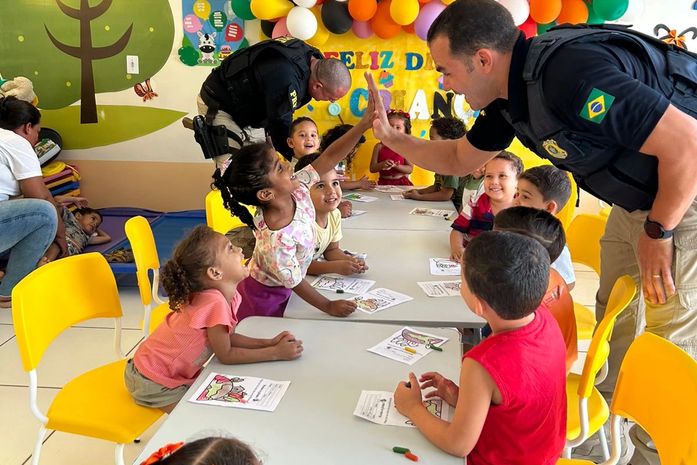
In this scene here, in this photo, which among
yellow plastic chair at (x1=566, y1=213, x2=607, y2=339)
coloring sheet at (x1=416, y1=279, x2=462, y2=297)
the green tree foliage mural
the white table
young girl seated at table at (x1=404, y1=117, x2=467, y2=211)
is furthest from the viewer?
the green tree foliage mural

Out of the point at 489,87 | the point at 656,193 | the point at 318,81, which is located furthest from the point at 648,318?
the point at 318,81

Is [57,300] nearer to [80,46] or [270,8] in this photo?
[270,8]

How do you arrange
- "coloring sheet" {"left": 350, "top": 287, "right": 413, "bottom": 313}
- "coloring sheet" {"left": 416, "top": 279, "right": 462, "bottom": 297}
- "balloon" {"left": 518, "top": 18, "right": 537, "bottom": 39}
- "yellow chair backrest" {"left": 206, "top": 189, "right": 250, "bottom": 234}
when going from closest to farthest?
"coloring sheet" {"left": 350, "top": 287, "right": 413, "bottom": 313}
"coloring sheet" {"left": 416, "top": 279, "right": 462, "bottom": 297}
"yellow chair backrest" {"left": 206, "top": 189, "right": 250, "bottom": 234}
"balloon" {"left": 518, "top": 18, "right": 537, "bottom": 39}

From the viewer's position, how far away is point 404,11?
14.3 feet

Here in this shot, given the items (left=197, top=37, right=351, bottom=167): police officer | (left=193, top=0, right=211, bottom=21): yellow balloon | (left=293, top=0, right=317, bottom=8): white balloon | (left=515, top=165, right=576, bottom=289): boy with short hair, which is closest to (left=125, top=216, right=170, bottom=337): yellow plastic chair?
(left=197, top=37, right=351, bottom=167): police officer

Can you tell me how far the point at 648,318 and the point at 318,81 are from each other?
2.38m

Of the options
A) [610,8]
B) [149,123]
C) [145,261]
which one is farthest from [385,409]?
[149,123]

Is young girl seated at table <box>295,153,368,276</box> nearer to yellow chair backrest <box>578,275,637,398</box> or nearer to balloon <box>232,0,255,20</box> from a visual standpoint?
yellow chair backrest <box>578,275,637,398</box>

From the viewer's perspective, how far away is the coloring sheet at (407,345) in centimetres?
159

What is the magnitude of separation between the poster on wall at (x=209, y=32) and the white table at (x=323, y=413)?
3.78 m

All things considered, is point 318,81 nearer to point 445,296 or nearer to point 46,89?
point 445,296

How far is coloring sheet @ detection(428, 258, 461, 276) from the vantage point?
2303mm

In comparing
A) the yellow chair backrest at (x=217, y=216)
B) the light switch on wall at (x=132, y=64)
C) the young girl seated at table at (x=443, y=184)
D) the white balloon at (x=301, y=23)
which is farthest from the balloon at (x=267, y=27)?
the yellow chair backrest at (x=217, y=216)

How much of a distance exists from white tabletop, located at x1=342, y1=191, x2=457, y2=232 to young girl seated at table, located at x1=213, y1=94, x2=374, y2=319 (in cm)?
91
